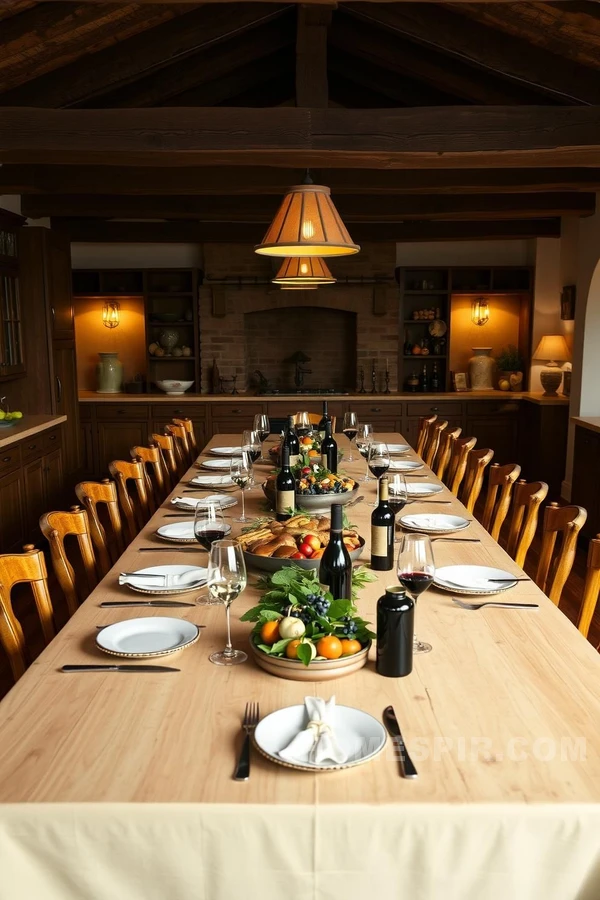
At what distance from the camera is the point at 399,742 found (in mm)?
1435

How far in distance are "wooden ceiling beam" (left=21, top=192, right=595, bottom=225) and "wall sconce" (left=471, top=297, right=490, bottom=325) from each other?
5.30 feet

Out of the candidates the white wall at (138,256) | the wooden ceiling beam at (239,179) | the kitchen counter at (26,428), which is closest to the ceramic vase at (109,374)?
the white wall at (138,256)

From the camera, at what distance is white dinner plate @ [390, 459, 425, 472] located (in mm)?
4195

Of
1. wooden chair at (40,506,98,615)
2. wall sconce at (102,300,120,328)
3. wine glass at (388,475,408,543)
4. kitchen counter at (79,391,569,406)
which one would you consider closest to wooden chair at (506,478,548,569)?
wine glass at (388,475,408,543)

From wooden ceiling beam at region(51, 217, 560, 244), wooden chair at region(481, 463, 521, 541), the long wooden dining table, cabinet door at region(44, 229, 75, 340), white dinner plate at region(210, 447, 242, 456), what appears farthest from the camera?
wooden ceiling beam at region(51, 217, 560, 244)

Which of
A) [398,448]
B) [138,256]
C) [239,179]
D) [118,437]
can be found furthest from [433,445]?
[138,256]

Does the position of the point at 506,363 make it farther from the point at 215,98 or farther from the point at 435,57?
the point at 215,98

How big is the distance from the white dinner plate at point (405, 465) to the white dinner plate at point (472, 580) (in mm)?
1785

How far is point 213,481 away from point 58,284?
401cm

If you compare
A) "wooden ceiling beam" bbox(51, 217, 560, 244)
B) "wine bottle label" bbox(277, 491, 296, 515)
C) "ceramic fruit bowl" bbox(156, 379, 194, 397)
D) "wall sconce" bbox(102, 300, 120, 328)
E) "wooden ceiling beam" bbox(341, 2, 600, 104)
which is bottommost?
"wine bottle label" bbox(277, 491, 296, 515)

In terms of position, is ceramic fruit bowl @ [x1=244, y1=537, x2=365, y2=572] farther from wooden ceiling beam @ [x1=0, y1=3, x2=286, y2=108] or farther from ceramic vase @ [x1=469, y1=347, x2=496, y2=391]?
ceramic vase @ [x1=469, y1=347, x2=496, y2=391]

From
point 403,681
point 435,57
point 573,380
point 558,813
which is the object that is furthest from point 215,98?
point 558,813

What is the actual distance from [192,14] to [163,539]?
13.4ft

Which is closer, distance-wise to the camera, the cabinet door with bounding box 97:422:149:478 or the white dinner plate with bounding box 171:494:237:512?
the white dinner plate with bounding box 171:494:237:512
